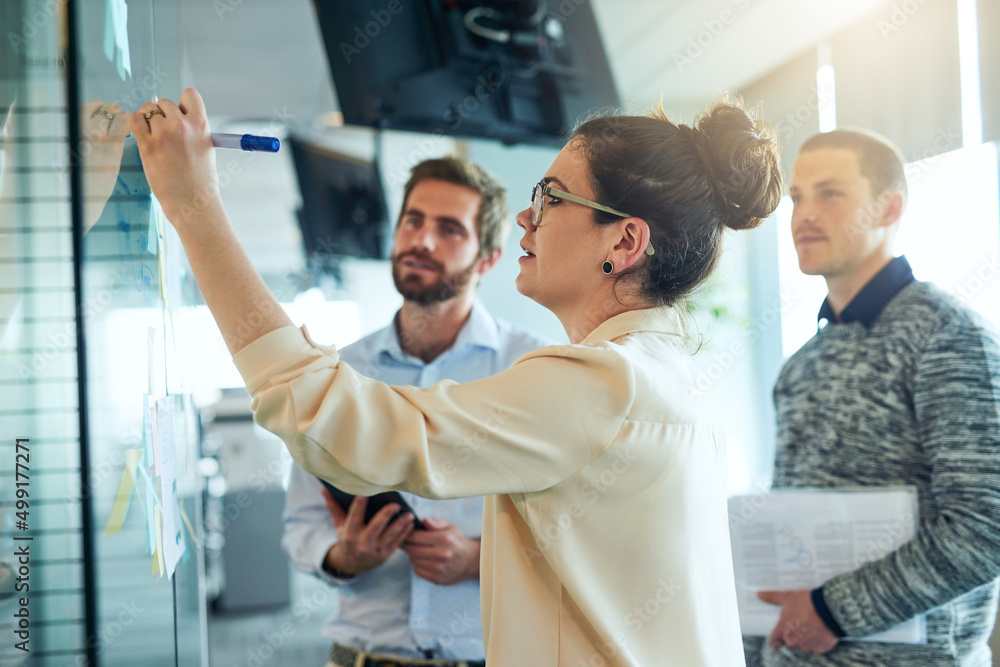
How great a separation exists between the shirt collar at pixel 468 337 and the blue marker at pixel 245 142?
0.97 metres

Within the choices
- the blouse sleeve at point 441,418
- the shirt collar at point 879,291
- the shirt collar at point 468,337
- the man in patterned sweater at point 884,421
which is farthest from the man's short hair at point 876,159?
the blouse sleeve at point 441,418

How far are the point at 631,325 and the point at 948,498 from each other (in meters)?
0.93

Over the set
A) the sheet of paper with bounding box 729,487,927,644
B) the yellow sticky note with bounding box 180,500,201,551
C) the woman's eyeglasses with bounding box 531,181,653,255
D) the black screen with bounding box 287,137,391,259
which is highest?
the black screen with bounding box 287,137,391,259

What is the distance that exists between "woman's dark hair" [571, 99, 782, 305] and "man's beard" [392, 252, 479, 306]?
850 millimetres

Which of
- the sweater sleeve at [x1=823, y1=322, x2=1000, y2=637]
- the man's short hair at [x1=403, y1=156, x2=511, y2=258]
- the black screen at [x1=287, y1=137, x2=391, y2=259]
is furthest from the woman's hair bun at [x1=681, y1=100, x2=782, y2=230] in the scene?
the black screen at [x1=287, y1=137, x2=391, y2=259]

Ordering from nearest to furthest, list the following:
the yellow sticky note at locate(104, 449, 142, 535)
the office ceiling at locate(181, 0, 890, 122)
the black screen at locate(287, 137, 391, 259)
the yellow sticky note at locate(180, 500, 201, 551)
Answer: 1. the yellow sticky note at locate(104, 449, 142, 535)
2. the yellow sticky note at locate(180, 500, 201, 551)
3. the office ceiling at locate(181, 0, 890, 122)
4. the black screen at locate(287, 137, 391, 259)

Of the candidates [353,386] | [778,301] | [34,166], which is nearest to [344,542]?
[353,386]

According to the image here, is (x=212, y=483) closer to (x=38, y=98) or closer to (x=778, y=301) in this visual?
(x=778, y=301)

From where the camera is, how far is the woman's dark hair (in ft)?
3.24

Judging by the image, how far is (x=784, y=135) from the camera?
3.71m

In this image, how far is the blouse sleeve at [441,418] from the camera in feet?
2.42

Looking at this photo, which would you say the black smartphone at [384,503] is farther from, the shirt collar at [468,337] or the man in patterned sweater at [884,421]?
the man in patterned sweater at [884,421]

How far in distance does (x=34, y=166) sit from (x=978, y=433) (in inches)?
63.6

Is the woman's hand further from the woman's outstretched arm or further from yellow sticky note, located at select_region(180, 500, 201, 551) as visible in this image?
yellow sticky note, located at select_region(180, 500, 201, 551)
